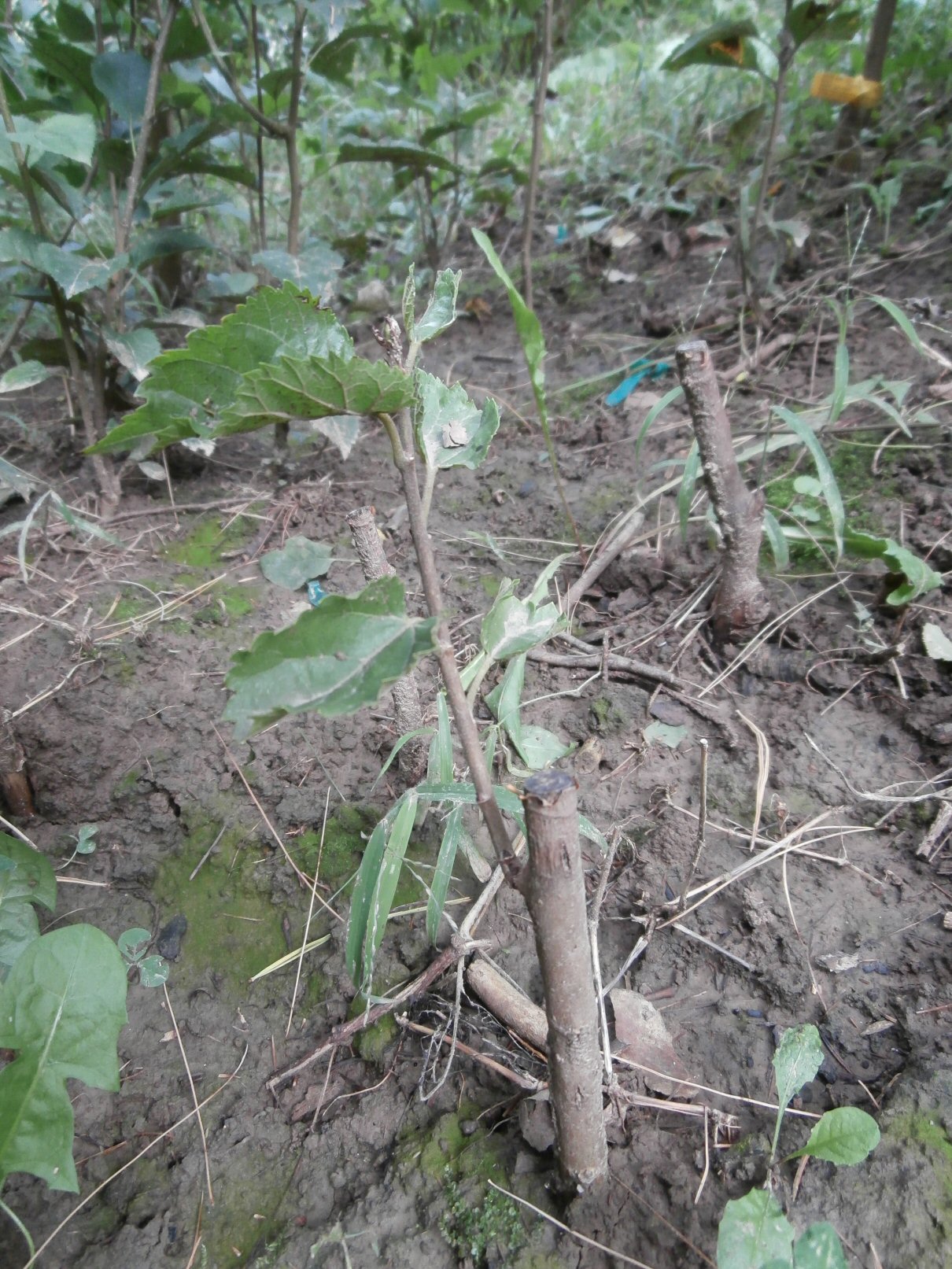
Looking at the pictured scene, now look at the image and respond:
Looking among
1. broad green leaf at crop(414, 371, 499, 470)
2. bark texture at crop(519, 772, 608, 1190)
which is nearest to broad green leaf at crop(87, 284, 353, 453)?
broad green leaf at crop(414, 371, 499, 470)

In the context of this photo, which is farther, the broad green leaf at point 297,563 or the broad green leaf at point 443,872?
the broad green leaf at point 297,563

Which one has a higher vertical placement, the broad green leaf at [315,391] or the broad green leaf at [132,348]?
the broad green leaf at [315,391]

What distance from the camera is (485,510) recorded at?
2053 millimetres

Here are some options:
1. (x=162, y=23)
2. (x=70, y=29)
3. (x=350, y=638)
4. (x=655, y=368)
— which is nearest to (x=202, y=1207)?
(x=350, y=638)

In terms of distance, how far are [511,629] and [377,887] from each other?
39 centimetres

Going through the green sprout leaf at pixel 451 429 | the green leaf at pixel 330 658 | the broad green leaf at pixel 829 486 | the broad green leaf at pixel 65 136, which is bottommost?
the broad green leaf at pixel 829 486

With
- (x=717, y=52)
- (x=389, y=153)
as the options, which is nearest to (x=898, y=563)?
(x=717, y=52)

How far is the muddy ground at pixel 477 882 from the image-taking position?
94 centimetres

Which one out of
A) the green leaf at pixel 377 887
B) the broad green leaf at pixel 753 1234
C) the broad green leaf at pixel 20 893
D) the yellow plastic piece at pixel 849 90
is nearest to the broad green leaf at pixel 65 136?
the broad green leaf at pixel 20 893

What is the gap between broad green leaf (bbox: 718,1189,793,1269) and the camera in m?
0.81

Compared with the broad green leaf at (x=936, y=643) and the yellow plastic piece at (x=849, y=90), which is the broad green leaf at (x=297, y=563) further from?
the yellow plastic piece at (x=849, y=90)

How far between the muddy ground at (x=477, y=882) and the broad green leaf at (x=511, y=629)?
0.38 meters

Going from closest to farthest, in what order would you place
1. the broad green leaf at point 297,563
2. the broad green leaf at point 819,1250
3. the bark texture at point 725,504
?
the broad green leaf at point 819,1250 < the bark texture at point 725,504 < the broad green leaf at point 297,563

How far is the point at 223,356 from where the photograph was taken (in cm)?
71
